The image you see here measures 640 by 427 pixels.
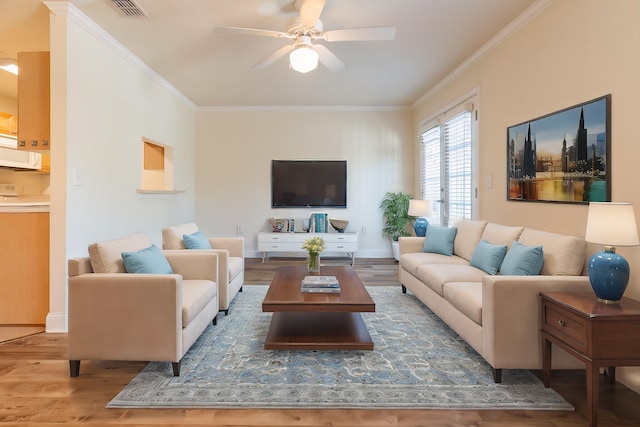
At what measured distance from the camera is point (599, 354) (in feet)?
5.53

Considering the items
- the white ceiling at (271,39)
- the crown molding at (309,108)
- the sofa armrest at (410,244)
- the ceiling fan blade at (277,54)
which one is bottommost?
the sofa armrest at (410,244)

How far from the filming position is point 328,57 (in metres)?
3.18

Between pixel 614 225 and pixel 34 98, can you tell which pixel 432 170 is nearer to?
pixel 614 225

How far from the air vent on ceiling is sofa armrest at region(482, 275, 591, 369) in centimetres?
346

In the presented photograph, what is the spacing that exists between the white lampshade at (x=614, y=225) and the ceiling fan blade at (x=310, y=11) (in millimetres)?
2185

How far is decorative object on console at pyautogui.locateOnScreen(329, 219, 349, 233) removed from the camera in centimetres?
610

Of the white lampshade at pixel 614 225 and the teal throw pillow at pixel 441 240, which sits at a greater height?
the white lampshade at pixel 614 225

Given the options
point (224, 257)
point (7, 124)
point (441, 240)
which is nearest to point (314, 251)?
point (224, 257)

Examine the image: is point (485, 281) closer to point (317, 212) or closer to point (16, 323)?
point (16, 323)

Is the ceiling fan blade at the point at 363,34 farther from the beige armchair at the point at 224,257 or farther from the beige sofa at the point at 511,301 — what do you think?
the beige armchair at the point at 224,257

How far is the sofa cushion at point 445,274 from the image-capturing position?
9.39 ft

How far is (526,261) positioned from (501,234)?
0.70 m

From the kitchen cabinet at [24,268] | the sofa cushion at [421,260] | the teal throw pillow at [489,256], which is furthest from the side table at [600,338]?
the kitchen cabinet at [24,268]

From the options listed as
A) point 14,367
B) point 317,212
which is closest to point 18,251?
point 14,367
